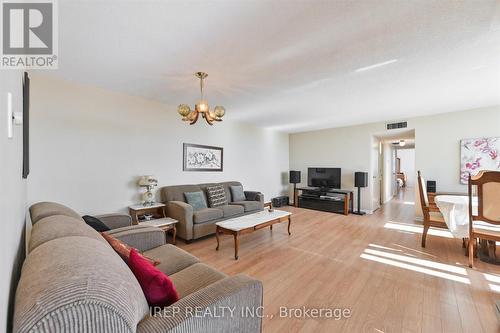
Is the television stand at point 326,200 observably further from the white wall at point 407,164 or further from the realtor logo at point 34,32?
the white wall at point 407,164

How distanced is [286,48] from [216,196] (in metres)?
2.97

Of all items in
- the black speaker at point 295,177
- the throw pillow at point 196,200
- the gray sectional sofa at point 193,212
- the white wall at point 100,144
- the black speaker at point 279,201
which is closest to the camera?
the white wall at point 100,144

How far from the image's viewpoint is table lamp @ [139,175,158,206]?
11.4 ft

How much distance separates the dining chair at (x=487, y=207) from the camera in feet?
7.77

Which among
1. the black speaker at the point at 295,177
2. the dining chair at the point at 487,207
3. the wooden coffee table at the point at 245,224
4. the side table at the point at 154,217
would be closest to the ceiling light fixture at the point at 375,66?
the dining chair at the point at 487,207

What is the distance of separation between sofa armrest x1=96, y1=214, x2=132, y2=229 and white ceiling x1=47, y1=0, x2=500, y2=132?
1.87 meters

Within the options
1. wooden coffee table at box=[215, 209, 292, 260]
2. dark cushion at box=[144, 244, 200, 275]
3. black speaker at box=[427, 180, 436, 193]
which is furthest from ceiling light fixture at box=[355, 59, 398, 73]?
black speaker at box=[427, 180, 436, 193]

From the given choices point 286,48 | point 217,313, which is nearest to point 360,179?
point 286,48

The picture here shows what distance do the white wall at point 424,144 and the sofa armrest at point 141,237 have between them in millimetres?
5268

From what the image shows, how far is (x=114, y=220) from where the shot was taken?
286 centimetres

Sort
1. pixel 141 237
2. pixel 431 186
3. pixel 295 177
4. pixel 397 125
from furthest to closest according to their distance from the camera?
pixel 295 177, pixel 397 125, pixel 431 186, pixel 141 237

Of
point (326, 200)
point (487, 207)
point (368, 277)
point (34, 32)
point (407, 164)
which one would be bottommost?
point (368, 277)

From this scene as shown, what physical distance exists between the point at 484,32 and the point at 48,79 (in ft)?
16.0

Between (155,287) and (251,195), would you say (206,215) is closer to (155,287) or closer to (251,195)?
(251,195)
